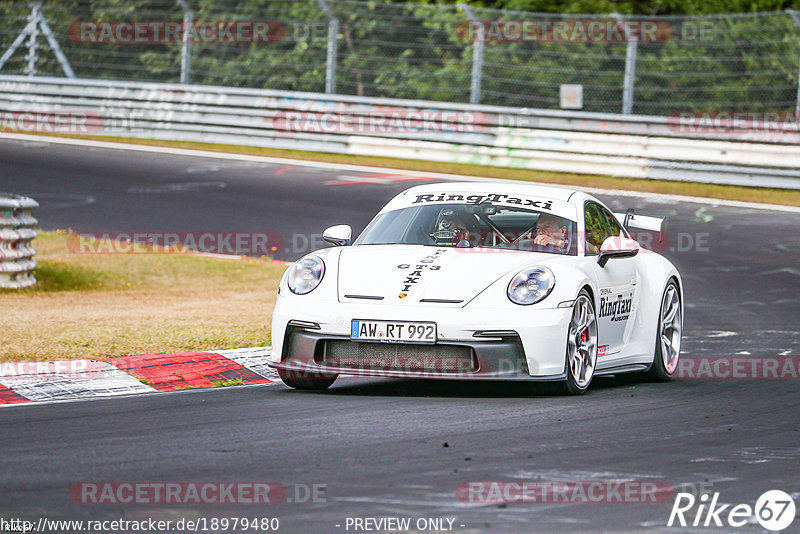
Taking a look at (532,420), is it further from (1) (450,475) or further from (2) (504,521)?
(2) (504,521)

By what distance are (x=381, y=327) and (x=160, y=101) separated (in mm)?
18367

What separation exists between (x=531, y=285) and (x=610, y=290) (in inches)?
40.0

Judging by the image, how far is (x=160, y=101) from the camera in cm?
2506

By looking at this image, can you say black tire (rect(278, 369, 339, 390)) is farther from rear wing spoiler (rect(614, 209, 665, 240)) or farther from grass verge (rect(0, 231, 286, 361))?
rear wing spoiler (rect(614, 209, 665, 240))

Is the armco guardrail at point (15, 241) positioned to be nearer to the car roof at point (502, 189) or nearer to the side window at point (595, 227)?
the car roof at point (502, 189)

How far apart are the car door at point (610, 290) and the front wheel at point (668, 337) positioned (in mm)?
407

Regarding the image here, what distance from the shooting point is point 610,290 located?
8539 mm

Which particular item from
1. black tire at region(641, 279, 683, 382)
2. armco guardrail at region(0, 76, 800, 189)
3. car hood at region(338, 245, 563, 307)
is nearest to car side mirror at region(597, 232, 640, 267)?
car hood at region(338, 245, 563, 307)

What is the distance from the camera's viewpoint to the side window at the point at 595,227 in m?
8.73

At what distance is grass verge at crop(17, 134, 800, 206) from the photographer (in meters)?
20.3

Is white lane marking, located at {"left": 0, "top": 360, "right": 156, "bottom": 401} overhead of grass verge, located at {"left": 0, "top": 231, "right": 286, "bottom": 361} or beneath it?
overhead

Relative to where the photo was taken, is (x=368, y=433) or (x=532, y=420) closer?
(x=368, y=433)

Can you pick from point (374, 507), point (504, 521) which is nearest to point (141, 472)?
point (374, 507)

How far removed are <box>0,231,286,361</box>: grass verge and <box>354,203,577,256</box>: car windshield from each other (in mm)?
1555
